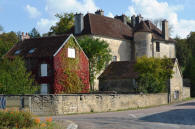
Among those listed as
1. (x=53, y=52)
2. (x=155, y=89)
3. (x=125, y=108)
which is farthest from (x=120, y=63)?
(x=125, y=108)

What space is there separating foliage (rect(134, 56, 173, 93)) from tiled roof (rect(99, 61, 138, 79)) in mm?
1899

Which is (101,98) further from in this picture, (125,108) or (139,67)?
(139,67)

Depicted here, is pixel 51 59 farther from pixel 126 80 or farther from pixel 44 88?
pixel 126 80

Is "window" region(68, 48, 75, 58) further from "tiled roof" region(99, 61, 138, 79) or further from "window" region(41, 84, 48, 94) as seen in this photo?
"tiled roof" region(99, 61, 138, 79)

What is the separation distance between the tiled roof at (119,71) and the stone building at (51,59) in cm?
647

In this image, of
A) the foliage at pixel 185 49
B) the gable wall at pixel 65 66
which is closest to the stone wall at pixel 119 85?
the gable wall at pixel 65 66

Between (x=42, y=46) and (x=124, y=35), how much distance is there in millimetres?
19162

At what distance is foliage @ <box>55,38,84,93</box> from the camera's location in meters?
39.5

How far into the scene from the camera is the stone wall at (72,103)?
2450 cm

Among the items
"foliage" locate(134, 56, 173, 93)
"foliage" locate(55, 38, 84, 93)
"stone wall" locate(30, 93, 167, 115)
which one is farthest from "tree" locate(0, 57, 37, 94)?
"foliage" locate(134, 56, 173, 93)

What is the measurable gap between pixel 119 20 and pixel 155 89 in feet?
75.0

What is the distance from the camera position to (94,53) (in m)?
45.8

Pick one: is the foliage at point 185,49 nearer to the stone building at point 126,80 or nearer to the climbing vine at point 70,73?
the stone building at point 126,80

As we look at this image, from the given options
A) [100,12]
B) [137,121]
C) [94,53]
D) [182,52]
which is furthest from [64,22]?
[137,121]
